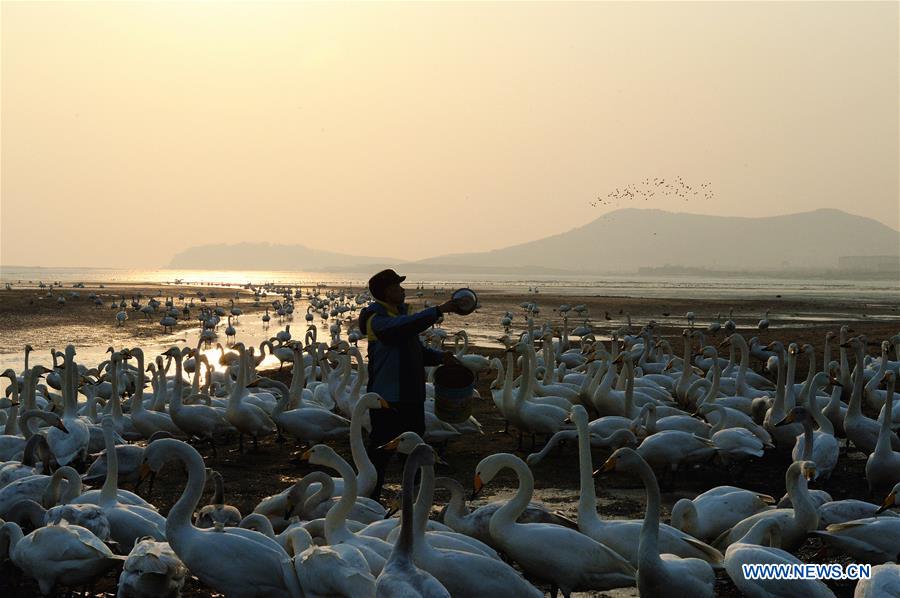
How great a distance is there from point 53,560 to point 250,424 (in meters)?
6.46

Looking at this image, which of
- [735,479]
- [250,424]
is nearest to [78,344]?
[250,424]

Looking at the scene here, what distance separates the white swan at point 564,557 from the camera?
21.9ft

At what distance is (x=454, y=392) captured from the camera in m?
9.45

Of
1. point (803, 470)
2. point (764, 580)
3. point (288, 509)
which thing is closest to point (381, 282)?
point (288, 509)

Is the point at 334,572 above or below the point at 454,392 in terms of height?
below

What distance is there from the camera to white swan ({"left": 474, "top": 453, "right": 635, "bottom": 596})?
6.67 metres

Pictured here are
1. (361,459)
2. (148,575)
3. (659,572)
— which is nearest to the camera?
(148,575)

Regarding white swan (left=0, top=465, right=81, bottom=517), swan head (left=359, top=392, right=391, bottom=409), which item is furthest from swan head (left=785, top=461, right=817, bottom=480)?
white swan (left=0, top=465, right=81, bottom=517)

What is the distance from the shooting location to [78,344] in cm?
3088

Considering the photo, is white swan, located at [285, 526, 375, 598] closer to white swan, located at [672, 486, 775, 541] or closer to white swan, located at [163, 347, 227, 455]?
white swan, located at [672, 486, 775, 541]

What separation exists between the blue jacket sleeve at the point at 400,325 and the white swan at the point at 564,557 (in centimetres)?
203

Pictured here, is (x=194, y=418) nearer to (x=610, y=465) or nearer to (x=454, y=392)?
(x=454, y=392)

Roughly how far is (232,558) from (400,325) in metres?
2.94

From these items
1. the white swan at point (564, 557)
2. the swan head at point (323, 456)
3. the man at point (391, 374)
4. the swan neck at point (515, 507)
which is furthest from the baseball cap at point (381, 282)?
the white swan at point (564, 557)
